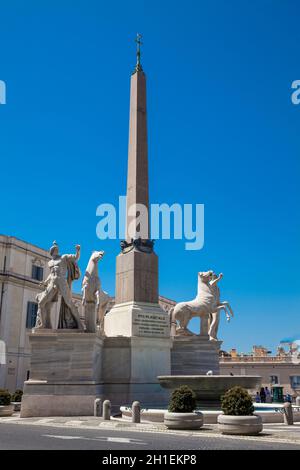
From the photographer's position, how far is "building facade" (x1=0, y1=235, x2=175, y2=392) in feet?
129

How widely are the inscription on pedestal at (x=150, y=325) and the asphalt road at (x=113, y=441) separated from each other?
7.74m

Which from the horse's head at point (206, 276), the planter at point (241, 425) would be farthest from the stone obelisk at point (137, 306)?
the planter at point (241, 425)

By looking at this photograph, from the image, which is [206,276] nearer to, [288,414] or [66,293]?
[66,293]

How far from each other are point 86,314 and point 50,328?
142 cm

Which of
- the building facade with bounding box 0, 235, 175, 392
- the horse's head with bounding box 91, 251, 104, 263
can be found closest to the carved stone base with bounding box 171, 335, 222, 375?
the horse's head with bounding box 91, 251, 104, 263

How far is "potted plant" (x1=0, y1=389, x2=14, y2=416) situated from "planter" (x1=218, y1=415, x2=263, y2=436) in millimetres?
9575

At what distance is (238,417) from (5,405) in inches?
402

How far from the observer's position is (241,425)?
1186 centimetres

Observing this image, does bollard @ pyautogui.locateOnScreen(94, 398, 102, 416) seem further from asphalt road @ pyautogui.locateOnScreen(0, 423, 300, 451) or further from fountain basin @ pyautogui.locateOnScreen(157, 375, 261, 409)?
asphalt road @ pyautogui.locateOnScreen(0, 423, 300, 451)

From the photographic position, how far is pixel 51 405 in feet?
57.6
